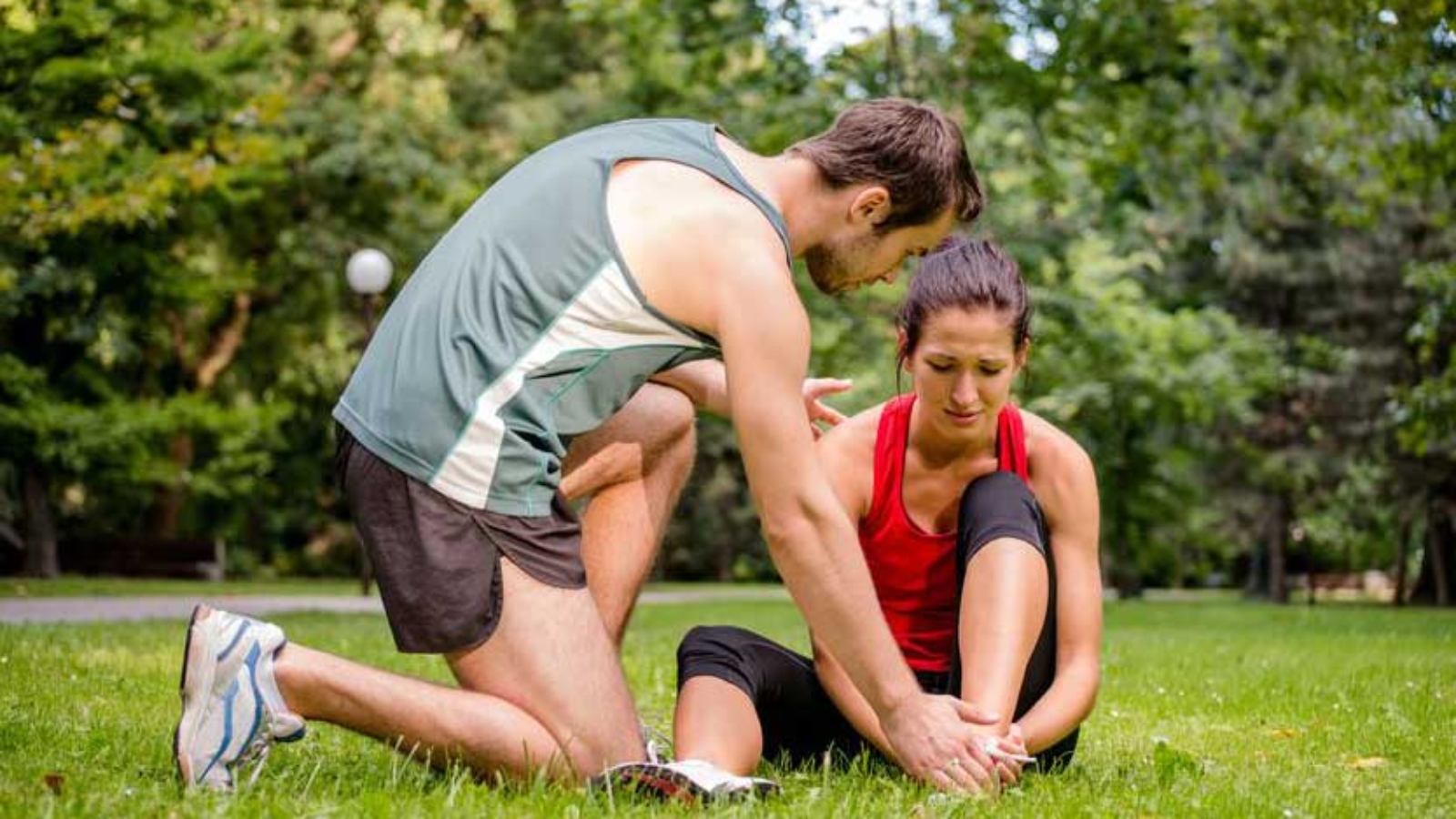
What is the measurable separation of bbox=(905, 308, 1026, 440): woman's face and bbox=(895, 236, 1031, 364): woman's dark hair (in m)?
0.02

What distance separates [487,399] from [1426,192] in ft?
37.9

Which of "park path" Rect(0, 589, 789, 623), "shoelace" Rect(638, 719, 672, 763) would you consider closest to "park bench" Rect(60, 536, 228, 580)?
"park path" Rect(0, 589, 789, 623)

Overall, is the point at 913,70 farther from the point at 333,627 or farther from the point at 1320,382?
the point at 1320,382

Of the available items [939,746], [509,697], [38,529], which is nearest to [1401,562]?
[38,529]

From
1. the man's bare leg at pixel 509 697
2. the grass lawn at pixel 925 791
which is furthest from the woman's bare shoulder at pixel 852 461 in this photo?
the man's bare leg at pixel 509 697

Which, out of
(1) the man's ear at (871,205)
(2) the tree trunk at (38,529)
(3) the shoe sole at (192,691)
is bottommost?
(2) the tree trunk at (38,529)

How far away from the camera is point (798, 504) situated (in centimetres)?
329

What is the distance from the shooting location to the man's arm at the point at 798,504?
3246mm

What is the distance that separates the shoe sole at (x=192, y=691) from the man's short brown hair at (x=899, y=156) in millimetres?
1720

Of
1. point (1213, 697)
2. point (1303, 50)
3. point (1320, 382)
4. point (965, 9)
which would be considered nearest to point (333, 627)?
point (1213, 697)

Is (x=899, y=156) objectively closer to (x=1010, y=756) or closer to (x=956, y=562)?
(x=956, y=562)

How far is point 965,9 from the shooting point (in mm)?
14023

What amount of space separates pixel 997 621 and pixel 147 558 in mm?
24360

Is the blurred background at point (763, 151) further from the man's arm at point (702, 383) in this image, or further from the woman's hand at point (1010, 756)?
the woman's hand at point (1010, 756)
